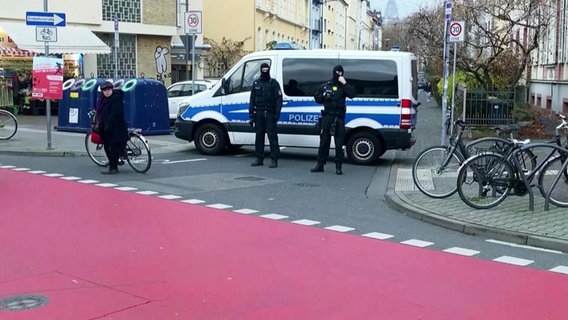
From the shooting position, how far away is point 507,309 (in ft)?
17.0

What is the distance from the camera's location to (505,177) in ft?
29.1

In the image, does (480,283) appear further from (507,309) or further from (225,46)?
(225,46)

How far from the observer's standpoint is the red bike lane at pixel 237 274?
5.06 m

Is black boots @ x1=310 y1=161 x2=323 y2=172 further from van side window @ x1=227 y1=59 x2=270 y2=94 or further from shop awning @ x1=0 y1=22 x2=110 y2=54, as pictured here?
shop awning @ x1=0 y1=22 x2=110 y2=54

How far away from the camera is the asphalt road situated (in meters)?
7.54

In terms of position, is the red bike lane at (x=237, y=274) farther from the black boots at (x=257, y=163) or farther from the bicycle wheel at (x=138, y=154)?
the black boots at (x=257, y=163)

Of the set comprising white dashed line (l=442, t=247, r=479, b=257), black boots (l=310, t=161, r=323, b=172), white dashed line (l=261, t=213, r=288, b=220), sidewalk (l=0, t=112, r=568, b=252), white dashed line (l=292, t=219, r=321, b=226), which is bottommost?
white dashed line (l=442, t=247, r=479, b=257)

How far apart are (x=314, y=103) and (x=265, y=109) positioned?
125 cm

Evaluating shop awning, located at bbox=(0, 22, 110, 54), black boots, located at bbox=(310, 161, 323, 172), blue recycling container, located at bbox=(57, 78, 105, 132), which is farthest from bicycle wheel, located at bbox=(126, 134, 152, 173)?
shop awning, located at bbox=(0, 22, 110, 54)

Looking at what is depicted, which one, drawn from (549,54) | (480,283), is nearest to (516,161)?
(480,283)

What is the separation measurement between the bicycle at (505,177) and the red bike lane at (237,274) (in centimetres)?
224

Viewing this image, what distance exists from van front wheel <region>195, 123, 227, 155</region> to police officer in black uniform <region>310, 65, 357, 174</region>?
3.03 meters

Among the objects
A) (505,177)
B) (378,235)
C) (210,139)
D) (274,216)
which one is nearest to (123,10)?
(210,139)

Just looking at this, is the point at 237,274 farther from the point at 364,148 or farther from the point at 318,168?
the point at 364,148
